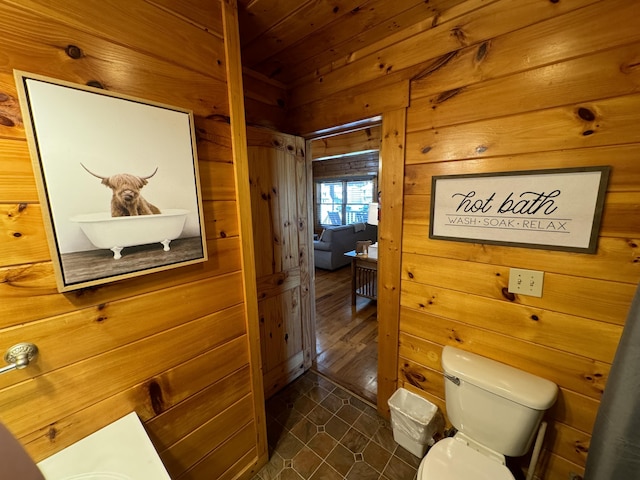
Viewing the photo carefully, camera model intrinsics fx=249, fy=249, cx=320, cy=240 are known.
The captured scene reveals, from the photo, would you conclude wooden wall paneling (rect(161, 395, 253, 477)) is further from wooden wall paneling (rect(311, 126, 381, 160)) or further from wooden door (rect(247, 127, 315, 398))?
wooden wall paneling (rect(311, 126, 381, 160))

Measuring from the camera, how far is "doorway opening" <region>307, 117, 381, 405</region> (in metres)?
2.19

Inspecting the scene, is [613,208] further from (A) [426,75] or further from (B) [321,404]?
(B) [321,404]

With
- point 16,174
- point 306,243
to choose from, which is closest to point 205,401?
point 16,174

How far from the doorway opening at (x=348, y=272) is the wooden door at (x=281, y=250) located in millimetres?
291

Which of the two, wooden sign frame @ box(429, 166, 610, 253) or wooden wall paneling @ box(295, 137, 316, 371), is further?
wooden wall paneling @ box(295, 137, 316, 371)

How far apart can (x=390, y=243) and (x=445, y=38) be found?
107 cm

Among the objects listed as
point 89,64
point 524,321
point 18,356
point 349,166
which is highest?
point 349,166

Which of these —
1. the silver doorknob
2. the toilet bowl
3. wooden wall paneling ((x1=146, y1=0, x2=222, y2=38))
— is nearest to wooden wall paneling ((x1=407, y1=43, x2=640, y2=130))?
wooden wall paneling ((x1=146, y1=0, x2=222, y2=38))

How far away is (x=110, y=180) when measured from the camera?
2.73 ft

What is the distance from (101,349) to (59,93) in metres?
0.83

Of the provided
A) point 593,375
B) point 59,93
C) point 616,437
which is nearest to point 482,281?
point 593,375

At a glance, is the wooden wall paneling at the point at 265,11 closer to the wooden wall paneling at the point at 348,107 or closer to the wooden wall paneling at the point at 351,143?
the wooden wall paneling at the point at 348,107

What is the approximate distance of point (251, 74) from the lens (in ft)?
5.63

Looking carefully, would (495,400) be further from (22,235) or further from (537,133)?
(22,235)
